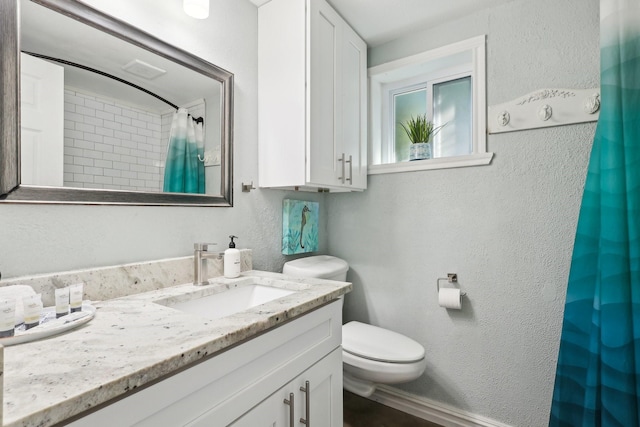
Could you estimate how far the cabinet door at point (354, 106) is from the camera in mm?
1761

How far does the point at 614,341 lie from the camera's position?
1146mm

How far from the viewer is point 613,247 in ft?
3.82

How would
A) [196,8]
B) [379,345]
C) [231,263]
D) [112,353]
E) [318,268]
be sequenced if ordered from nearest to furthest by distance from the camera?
[112,353] → [196,8] → [231,263] → [379,345] → [318,268]

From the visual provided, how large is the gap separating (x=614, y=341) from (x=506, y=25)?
5.15 ft

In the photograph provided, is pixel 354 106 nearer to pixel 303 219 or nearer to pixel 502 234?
pixel 303 219

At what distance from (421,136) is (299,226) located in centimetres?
96

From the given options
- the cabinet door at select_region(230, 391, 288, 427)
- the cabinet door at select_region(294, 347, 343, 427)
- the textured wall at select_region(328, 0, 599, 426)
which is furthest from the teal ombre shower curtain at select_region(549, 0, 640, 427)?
the cabinet door at select_region(230, 391, 288, 427)

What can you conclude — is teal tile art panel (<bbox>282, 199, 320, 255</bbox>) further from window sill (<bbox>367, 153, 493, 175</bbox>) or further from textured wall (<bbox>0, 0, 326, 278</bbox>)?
window sill (<bbox>367, 153, 493, 175</bbox>)

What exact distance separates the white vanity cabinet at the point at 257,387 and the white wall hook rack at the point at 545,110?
132 cm

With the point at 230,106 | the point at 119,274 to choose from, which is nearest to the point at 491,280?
the point at 230,106

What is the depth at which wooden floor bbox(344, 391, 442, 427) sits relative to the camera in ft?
5.73

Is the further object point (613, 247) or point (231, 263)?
point (231, 263)

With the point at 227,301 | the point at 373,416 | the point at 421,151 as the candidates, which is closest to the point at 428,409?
the point at 373,416

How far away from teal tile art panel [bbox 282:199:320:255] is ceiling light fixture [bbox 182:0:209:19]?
975 mm
